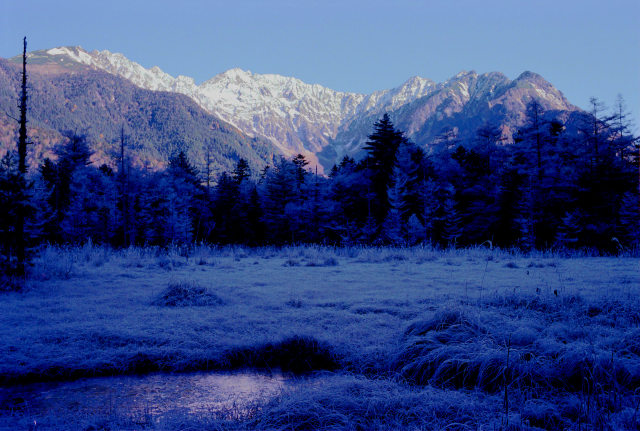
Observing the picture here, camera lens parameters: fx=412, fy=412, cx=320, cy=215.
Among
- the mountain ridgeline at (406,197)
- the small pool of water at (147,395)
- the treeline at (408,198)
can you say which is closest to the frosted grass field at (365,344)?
the small pool of water at (147,395)

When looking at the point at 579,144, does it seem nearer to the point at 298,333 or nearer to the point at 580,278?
the point at 580,278

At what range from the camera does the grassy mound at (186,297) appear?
6.23 m

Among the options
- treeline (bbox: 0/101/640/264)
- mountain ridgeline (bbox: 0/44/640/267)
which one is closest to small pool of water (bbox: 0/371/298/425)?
mountain ridgeline (bbox: 0/44/640/267)

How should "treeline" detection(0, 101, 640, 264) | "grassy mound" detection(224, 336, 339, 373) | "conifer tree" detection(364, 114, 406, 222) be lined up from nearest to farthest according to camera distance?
"grassy mound" detection(224, 336, 339, 373) → "treeline" detection(0, 101, 640, 264) → "conifer tree" detection(364, 114, 406, 222)

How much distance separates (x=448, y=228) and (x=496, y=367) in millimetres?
29917

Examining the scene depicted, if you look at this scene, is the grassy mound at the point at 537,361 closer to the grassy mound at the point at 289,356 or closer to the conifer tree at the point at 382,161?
the grassy mound at the point at 289,356

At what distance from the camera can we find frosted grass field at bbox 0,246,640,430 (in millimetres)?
A: 2533

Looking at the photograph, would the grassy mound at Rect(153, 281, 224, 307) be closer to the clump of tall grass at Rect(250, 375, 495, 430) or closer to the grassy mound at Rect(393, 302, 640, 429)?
the grassy mound at Rect(393, 302, 640, 429)

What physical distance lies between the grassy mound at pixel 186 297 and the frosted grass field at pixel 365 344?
0.02 m

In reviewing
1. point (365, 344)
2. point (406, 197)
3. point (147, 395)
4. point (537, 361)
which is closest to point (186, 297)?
point (147, 395)

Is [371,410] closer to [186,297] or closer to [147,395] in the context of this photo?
[147,395]

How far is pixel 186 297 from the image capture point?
21.0 ft

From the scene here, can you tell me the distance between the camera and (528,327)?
3.94m

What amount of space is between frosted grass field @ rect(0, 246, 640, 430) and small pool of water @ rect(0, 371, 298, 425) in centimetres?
15
